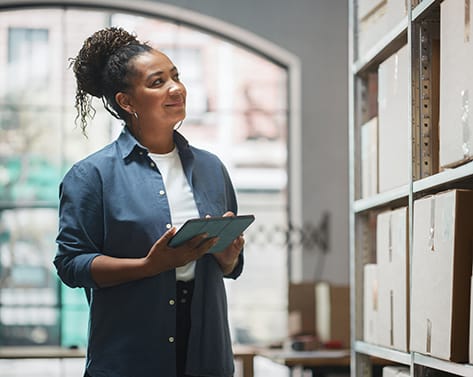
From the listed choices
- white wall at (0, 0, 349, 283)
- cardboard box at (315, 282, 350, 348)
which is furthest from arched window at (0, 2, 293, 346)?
cardboard box at (315, 282, 350, 348)

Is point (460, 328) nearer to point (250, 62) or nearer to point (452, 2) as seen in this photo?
point (452, 2)

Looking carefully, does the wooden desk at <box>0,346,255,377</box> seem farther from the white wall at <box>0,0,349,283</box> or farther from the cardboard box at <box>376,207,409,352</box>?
the white wall at <box>0,0,349,283</box>

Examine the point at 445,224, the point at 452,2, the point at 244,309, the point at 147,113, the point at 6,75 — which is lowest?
the point at 244,309

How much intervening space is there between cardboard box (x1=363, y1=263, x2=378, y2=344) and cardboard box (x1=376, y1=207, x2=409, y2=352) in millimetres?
59

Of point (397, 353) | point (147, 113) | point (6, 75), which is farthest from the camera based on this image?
point (6, 75)

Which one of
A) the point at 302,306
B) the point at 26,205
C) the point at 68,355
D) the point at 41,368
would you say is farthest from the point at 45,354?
the point at 26,205

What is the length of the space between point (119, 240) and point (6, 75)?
4.71 m

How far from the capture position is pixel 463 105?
2016 mm

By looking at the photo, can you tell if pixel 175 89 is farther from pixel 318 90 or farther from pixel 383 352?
pixel 318 90

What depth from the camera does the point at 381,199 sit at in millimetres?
2656

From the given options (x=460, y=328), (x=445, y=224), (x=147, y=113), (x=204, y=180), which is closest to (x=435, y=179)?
(x=445, y=224)

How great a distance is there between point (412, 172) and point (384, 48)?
47 cm

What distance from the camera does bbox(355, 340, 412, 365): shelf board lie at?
2428 millimetres

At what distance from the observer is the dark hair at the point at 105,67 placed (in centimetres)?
217
